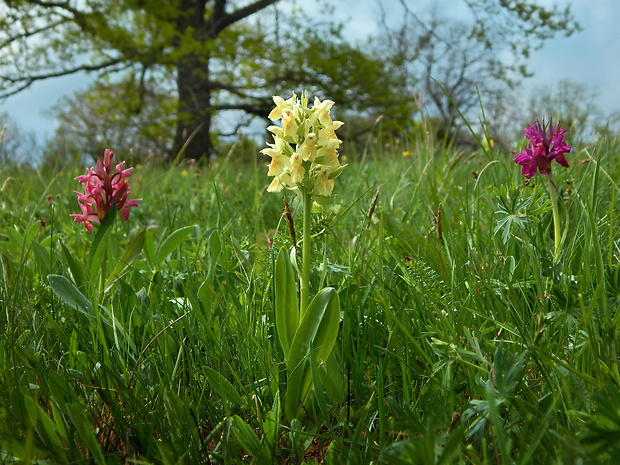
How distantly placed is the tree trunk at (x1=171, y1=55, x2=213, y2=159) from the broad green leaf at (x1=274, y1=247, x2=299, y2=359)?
1183cm

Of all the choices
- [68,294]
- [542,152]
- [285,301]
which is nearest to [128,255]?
[68,294]

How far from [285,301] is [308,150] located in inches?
12.2

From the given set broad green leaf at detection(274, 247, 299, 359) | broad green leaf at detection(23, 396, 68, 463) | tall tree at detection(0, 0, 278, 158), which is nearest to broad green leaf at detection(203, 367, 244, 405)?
broad green leaf at detection(274, 247, 299, 359)

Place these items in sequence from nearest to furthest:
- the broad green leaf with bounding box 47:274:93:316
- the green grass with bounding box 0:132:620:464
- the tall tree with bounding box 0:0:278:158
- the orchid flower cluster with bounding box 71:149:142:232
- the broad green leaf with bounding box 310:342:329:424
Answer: the green grass with bounding box 0:132:620:464 < the broad green leaf with bounding box 310:342:329:424 < the broad green leaf with bounding box 47:274:93:316 < the orchid flower cluster with bounding box 71:149:142:232 < the tall tree with bounding box 0:0:278:158

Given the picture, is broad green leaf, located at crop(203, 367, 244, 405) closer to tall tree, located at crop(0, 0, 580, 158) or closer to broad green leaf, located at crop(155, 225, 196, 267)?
broad green leaf, located at crop(155, 225, 196, 267)

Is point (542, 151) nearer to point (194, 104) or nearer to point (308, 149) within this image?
point (308, 149)

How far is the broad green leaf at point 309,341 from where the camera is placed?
859mm

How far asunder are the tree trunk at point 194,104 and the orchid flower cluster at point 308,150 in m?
11.8

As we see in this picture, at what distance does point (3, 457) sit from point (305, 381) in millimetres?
524

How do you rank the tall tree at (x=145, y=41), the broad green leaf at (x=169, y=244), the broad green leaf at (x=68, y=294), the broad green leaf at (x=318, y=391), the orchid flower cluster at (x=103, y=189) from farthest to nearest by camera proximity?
the tall tree at (x=145, y=41) → the broad green leaf at (x=169, y=244) → the orchid flower cluster at (x=103, y=189) → the broad green leaf at (x=68, y=294) → the broad green leaf at (x=318, y=391)

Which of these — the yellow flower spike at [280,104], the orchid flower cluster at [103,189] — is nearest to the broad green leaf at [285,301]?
the yellow flower spike at [280,104]

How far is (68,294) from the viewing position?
1125mm

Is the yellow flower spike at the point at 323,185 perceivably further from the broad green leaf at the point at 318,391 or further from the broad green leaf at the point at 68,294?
the broad green leaf at the point at 68,294

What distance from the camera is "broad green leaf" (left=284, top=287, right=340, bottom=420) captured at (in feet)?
2.82
